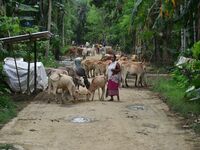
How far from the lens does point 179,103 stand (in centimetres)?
1576

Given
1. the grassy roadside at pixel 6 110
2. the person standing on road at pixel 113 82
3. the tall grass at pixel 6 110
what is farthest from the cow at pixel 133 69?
the tall grass at pixel 6 110

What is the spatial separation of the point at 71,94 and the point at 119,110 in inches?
101

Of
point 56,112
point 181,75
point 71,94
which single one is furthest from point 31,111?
point 181,75

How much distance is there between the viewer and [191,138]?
36.4ft

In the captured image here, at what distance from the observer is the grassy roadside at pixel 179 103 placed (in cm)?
1326

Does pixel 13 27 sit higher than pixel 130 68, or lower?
higher

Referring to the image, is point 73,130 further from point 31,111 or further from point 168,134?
point 31,111

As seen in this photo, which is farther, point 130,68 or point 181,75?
point 130,68

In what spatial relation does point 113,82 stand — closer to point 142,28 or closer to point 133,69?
point 133,69

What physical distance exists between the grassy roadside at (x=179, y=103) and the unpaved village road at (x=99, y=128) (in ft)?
1.11

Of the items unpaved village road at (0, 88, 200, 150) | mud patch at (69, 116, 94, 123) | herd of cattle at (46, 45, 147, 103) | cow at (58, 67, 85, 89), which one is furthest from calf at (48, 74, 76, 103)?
mud patch at (69, 116, 94, 123)

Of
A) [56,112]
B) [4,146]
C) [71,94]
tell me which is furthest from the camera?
[71,94]

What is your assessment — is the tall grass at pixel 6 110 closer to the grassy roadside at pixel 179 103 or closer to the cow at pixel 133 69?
the grassy roadside at pixel 179 103

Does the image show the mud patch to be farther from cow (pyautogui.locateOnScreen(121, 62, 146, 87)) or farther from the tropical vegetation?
cow (pyautogui.locateOnScreen(121, 62, 146, 87))
